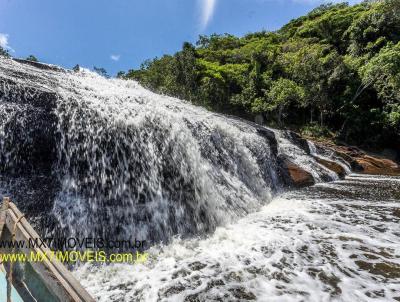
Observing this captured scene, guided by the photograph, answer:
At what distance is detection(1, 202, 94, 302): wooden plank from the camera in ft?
5.51

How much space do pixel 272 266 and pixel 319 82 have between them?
74.0 ft

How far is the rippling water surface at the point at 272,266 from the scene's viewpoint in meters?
3.67

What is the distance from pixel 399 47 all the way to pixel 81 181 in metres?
21.7

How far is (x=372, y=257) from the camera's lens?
181 inches

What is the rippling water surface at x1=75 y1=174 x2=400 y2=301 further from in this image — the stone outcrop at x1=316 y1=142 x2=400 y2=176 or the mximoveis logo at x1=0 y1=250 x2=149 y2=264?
the stone outcrop at x1=316 y1=142 x2=400 y2=176

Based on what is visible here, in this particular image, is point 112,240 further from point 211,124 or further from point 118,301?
point 211,124

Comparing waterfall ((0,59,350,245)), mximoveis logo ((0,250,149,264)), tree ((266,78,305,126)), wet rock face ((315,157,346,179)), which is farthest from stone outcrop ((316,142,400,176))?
mximoveis logo ((0,250,149,264))

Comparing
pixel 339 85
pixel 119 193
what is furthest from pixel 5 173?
pixel 339 85

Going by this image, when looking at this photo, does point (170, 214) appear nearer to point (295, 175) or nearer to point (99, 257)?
point (99, 257)

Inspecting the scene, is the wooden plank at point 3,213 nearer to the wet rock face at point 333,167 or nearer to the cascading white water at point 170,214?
the cascading white water at point 170,214

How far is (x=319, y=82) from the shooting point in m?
23.7

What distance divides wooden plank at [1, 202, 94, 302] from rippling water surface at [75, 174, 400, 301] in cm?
197

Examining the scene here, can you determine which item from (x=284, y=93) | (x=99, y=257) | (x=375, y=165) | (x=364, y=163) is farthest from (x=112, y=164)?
(x=284, y=93)

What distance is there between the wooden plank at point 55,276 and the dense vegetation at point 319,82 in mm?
22032
